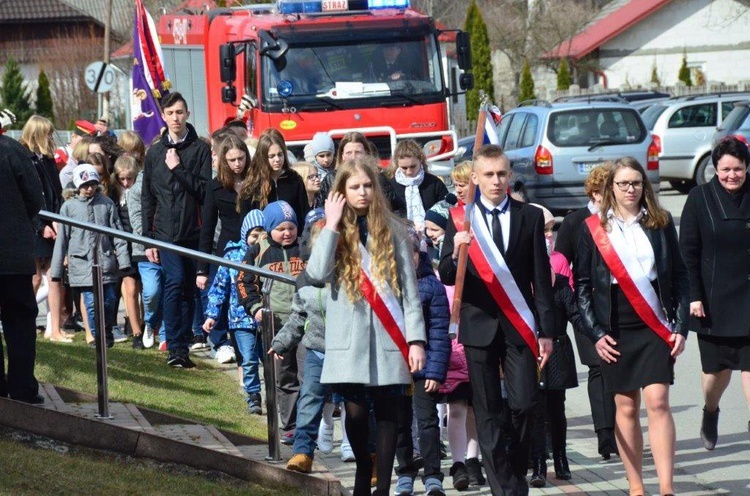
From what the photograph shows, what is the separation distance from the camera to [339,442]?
29.5ft

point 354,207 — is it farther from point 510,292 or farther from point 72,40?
point 72,40

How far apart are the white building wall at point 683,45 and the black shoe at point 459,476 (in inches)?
2203

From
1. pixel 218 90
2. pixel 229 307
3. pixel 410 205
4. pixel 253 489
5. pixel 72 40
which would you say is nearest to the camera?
pixel 253 489

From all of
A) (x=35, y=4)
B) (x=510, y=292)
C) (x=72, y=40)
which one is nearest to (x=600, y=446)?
(x=510, y=292)

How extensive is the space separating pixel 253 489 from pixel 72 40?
5658 centimetres

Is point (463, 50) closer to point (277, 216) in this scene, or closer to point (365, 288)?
point (277, 216)

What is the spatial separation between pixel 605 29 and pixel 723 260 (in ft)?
190

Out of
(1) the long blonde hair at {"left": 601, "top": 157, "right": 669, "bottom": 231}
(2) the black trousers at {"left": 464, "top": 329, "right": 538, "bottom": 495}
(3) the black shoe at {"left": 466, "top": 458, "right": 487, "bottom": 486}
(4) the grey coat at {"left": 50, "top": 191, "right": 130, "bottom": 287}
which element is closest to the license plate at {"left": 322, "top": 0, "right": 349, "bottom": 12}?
(4) the grey coat at {"left": 50, "top": 191, "right": 130, "bottom": 287}

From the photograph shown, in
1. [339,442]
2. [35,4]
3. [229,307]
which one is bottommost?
[339,442]

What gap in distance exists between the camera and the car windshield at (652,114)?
2927 cm

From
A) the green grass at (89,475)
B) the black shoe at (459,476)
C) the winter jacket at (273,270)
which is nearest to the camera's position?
the green grass at (89,475)

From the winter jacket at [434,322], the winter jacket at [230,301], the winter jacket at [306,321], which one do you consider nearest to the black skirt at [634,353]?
the winter jacket at [434,322]

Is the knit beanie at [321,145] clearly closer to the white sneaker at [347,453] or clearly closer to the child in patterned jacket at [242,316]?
the child in patterned jacket at [242,316]

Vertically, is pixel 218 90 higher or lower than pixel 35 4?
lower
